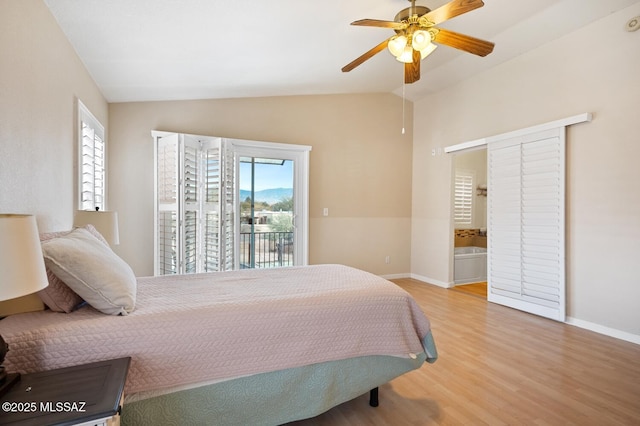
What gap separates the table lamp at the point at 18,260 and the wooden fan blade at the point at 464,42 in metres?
2.59

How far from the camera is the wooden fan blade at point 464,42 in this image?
2271 mm

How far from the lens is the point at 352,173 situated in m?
4.97

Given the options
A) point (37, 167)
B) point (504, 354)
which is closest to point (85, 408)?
point (37, 167)

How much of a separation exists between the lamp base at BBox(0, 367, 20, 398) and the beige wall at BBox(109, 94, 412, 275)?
300 centimetres

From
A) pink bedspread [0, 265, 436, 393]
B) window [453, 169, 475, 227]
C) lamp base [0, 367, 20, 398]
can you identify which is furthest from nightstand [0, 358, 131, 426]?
window [453, 169, 475, 227]

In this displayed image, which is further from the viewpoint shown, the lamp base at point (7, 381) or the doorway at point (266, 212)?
the doorway at point (266, 212)

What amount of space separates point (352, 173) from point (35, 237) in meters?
4.29

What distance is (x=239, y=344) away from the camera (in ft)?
4.72

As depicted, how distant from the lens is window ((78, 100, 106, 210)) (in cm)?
267

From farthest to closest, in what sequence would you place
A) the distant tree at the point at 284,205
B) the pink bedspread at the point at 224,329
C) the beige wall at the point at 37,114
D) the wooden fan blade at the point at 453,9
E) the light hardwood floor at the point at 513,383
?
the distant tree at the point at 284,205
the wooden fan blade at the point at 453,9
the light hardwood floor at the point at 513,383
the beige wall at the point at 37,114
the pink bedspread at the point at 224,329

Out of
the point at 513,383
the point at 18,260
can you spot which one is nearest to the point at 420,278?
the point at 513,383

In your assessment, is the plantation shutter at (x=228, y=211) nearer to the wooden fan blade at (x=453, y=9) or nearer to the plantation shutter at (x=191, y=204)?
the plantation shutter at (x=191, y=204)

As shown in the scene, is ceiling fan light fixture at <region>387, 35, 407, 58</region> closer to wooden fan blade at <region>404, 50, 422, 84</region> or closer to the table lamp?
wooden fan blade at <region>404, 50, 422, 84</region>

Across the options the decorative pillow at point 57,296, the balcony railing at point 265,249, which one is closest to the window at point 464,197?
the balcony railing at point 265,249
